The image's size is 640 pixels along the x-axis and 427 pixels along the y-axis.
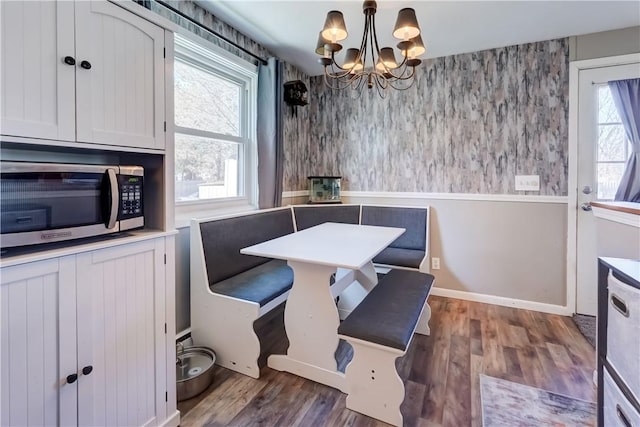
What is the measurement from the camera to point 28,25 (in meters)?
0.98

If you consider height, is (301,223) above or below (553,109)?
below

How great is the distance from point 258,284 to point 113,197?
1.11 meters

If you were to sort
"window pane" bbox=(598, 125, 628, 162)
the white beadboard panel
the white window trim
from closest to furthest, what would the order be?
the white beadboard panel
the white window trim
"window pane" bbox=(598, 125, 628, 162)

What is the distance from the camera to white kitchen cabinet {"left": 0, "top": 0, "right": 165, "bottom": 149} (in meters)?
0.96

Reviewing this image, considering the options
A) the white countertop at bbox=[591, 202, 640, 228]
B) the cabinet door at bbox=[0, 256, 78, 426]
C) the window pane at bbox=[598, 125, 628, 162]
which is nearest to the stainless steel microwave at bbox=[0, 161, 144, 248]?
the cabinet door at bbox=[0, 256, 78, 426]

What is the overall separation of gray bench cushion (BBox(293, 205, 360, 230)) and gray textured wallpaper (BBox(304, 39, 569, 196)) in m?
0.35

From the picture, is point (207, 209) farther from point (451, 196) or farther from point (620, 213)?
point (620, 213)

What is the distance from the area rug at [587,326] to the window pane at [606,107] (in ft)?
5.57

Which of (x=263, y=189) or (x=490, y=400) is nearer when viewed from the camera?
(x=490, y=400)

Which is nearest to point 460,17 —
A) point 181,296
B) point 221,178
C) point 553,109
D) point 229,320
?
point 553,109

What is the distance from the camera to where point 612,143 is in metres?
2.63

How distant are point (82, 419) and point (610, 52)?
4.18 m

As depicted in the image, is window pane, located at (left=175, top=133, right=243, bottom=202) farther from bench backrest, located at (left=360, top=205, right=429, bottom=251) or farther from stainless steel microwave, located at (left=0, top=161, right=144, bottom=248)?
bench backrest, located at (left=360, top=205, right=429, bottom=251)

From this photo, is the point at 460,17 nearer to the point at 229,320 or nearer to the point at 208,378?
the point at 229,320
